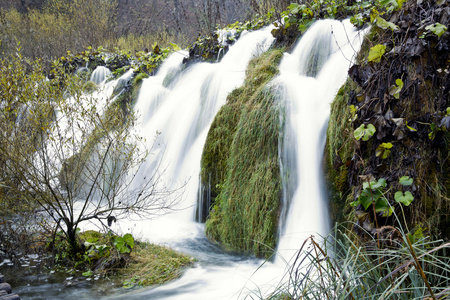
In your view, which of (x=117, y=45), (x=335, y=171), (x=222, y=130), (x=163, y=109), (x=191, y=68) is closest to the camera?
(x=335, y=171)

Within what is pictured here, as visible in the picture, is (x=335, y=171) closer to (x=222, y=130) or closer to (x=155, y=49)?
(x=222, y=130)

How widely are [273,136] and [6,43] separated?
15184 millimetres

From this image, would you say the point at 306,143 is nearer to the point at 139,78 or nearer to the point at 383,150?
the point at 383,150

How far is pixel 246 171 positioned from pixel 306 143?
88cm

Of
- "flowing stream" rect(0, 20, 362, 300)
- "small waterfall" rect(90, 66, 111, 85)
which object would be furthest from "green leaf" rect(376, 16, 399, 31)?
"small waterfall" rect(90, 66, 111, 85)

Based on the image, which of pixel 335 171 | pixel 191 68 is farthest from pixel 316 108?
pixel 191 68

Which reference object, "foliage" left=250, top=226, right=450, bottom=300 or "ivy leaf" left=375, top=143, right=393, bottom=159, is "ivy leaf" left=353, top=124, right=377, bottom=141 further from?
"foliage" left=250, top=226, right=450, bottom=300

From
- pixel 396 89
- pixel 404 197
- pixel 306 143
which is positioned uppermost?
pixel 396 89

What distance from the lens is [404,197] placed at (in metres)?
3.12

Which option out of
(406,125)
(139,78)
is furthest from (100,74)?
(406,125)

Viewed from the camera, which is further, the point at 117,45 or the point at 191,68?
the point at 117,45

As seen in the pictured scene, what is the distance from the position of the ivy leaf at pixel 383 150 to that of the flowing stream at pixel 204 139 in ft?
3.64

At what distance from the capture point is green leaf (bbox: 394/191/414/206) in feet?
10.1

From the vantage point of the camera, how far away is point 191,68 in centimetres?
988
